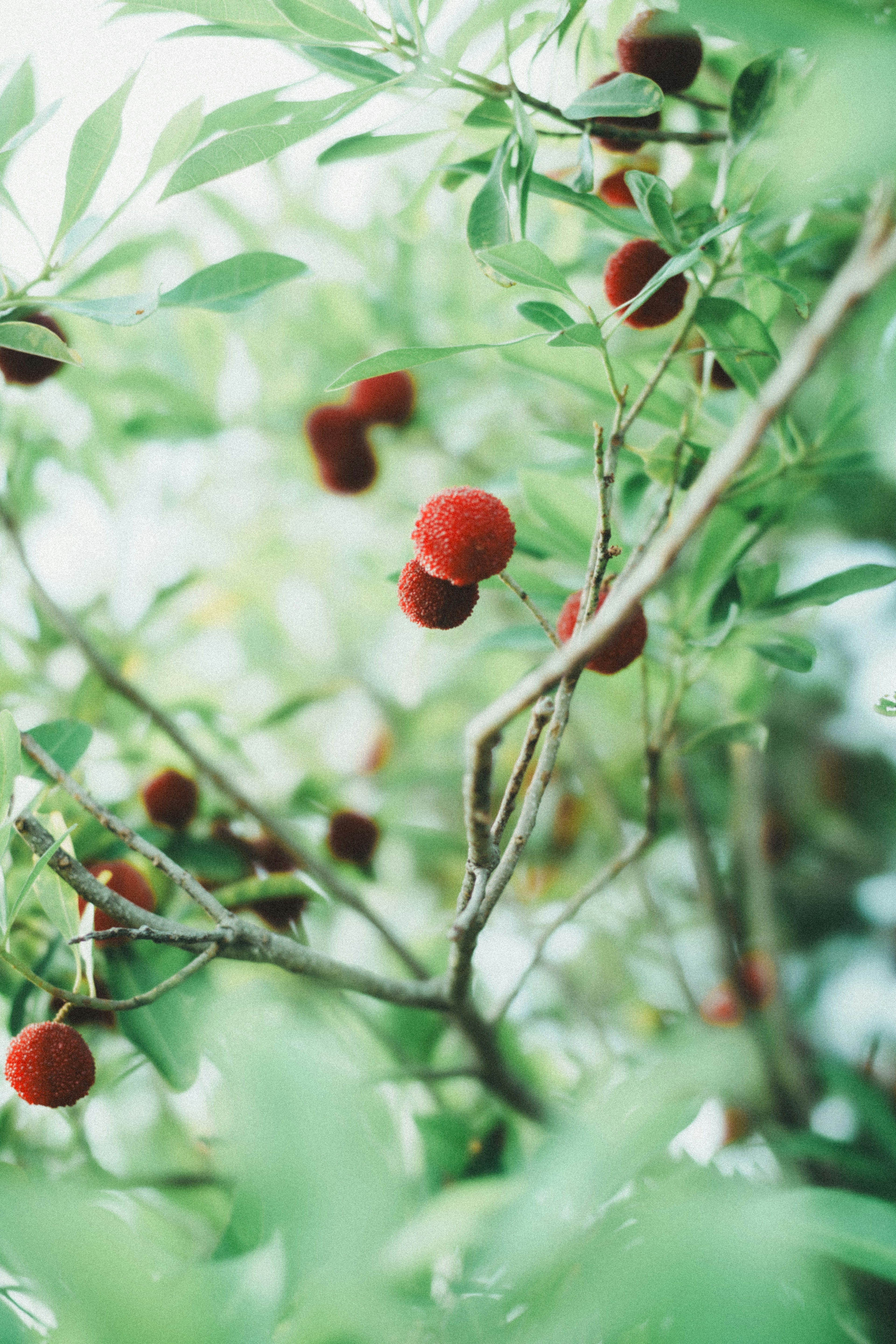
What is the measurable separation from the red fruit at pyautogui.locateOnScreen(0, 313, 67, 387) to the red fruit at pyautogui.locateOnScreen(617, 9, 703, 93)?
1.75 feet

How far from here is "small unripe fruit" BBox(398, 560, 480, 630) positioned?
638 millimetres

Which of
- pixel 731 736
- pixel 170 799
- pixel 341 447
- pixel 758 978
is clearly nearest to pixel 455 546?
pixel 731 736

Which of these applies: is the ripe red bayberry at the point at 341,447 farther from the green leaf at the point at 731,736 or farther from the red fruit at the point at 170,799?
the green leaf at the point at 731,736

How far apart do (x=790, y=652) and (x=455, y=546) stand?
36cm

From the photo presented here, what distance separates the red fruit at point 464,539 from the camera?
60cm

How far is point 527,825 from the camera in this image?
0.55 m

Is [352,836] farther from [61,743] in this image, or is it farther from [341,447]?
[341,447]

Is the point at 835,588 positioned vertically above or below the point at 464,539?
below

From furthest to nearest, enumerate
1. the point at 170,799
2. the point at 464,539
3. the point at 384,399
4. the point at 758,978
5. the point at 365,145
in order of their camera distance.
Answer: the point at 758,978 → the point at 384,399 → the point at 170,799 → the point at 365,145 → the point at 464,539

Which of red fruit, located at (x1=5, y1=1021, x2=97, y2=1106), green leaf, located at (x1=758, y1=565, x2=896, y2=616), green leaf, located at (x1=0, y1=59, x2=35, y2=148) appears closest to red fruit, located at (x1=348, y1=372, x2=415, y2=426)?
green leaf, located at (x1=0, y1=59, x2=35, y2=148)

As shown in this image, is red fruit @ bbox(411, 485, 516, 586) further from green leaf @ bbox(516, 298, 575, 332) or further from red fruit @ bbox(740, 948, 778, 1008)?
red fruit @ bbox(740, 948, 778, 1008)

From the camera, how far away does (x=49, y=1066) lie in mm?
649

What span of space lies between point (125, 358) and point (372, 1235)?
1390 mm

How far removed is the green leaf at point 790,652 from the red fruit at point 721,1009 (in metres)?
0.73
